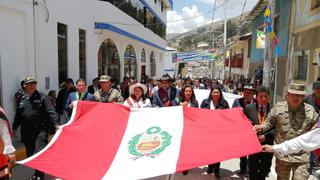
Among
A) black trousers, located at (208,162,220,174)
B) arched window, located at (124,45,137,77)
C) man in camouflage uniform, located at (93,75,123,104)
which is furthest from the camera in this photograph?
arched window, located at (124,45,137,77)

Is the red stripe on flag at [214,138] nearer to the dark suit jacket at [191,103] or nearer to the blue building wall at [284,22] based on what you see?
the dark suit jacket at [191,103]

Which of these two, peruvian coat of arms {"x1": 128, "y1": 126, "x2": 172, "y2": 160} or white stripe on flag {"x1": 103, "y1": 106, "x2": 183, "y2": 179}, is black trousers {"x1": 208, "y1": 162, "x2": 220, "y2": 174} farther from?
peruvian coat of arms {"x1": 128, "y1": 126, "x2": 172, "y2": 160}

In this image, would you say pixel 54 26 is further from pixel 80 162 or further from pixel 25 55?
pixel 80 162

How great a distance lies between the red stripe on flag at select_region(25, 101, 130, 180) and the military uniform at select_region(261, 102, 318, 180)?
2.01 m

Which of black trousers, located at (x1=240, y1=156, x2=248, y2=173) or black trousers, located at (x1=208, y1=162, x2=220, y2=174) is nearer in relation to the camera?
black trousers, located at (x1=208, y1=162, x2=220, y2=174)

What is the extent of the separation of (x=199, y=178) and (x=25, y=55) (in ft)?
15.8

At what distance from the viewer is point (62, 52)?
9891 millimetres

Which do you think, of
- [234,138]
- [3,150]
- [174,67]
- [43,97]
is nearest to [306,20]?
[234,138]

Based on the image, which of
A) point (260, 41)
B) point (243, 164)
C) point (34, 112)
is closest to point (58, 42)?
point (34, 112)

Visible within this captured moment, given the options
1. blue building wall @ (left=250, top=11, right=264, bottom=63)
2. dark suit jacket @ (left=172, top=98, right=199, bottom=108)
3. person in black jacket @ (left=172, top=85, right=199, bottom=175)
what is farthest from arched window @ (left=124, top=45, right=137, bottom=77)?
person in black jacket @ (left=172, top=85, right=199, bottom=175)

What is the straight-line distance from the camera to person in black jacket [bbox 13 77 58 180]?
5.29 meters

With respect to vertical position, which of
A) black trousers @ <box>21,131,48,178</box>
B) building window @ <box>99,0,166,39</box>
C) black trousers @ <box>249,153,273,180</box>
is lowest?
black trousers @ <box>249,153,273,180</box>

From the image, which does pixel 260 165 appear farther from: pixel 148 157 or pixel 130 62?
pixel 130 62

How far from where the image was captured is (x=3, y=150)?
3852 mm
